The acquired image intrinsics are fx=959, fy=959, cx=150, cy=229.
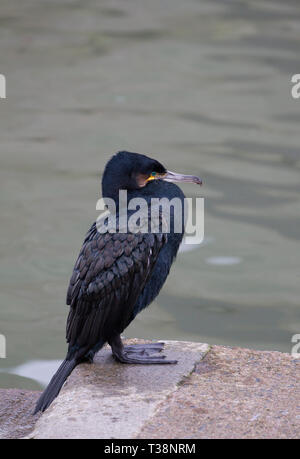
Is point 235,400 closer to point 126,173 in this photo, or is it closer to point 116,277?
point 116,277

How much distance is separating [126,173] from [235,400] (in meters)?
1.15

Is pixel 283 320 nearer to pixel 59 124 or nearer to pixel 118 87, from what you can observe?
pixel 59 124

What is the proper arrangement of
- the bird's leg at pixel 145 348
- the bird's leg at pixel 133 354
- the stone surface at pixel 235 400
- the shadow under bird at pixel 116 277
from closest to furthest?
the stone surface at pixel 235 400, the shadow under bird at pixel 116 277, the bird's leg at pixel 133 354, the bird's leg at pixel 145 348

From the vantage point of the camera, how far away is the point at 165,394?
4008 mm

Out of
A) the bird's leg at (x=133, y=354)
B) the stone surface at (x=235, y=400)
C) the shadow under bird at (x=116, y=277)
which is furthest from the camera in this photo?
the bird's leg at (x=133, y=354)

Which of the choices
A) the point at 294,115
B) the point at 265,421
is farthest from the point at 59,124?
the point at 265,421

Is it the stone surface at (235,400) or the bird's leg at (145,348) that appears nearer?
the stone surface at (235,400)

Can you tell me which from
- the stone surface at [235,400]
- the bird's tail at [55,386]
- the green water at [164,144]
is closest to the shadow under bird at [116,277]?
the bird's tail at [55,386]

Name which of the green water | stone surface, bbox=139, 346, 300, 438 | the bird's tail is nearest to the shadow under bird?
the bird's tail

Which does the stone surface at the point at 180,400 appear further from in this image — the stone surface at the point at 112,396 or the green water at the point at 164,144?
the green water at the point at 164,144

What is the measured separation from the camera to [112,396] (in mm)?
3990

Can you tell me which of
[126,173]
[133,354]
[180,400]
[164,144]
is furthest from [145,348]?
[164,144]

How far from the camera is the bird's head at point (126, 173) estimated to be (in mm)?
4367

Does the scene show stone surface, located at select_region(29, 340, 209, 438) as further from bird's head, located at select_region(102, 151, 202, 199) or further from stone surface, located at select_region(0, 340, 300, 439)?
bird's head, located at select_region(102, 151, 202, 199)
